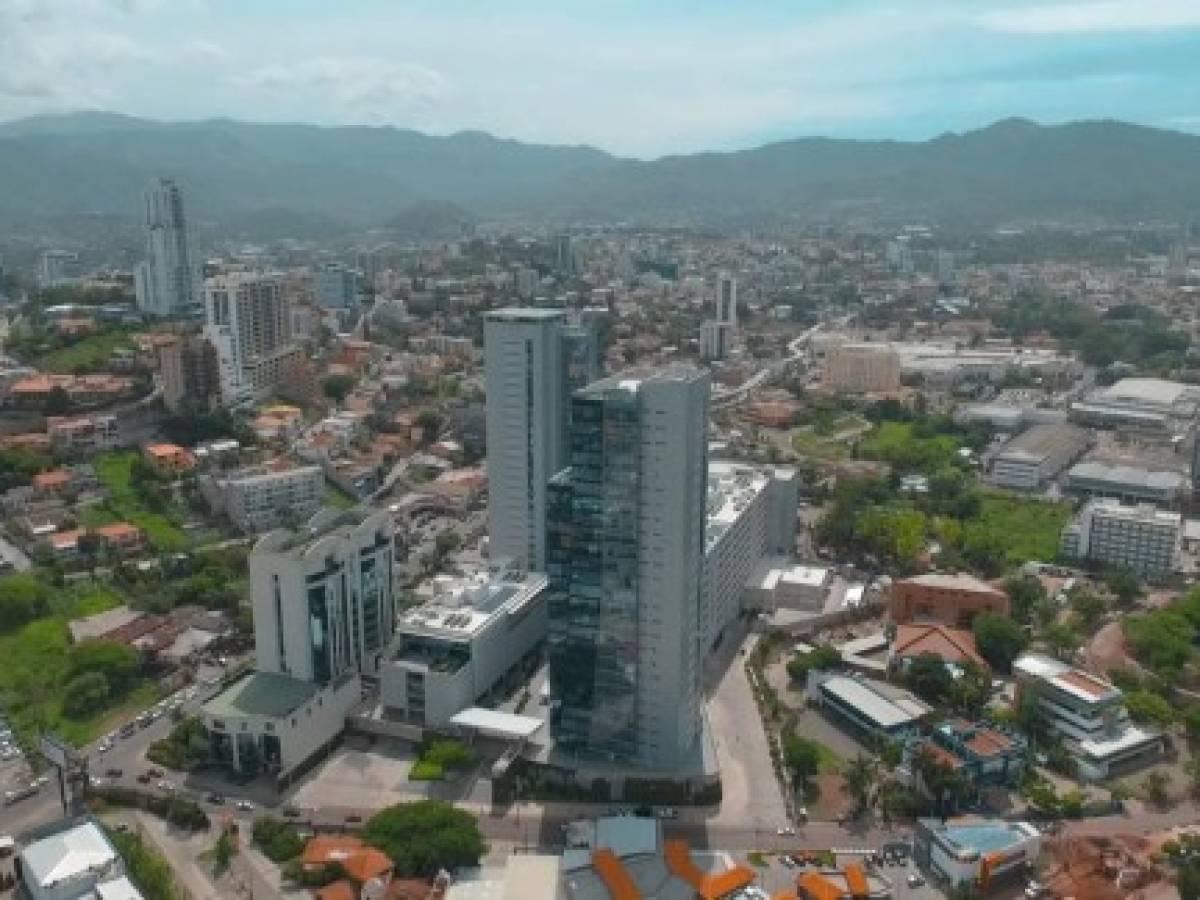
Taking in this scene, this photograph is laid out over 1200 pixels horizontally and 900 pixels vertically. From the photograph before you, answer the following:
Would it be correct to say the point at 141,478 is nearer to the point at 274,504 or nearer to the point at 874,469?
the point at 274,504

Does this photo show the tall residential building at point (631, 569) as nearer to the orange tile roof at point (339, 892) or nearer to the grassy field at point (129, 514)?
the orange tile roof at point (339, 892)

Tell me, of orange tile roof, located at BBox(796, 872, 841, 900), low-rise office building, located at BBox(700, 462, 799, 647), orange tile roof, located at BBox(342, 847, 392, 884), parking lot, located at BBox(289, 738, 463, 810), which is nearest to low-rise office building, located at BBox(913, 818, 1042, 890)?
orange tile roof, located at BBox(796, 872, 841, 900)

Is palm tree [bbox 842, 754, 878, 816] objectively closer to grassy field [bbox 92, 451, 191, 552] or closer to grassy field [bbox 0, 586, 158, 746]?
grassy field [bbox 0, 586, 158, 746]

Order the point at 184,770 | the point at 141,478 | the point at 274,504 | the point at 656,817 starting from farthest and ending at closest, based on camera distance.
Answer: the point at 141,478 → the point at 274,504 → the point at 184,770 → the point at 656,817

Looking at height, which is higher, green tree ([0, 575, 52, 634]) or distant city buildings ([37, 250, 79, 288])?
distant city buildings ([37, 250, 79, 288])

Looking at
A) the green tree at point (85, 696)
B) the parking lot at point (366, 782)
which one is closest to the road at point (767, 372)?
the parking lot at point (366, 782)

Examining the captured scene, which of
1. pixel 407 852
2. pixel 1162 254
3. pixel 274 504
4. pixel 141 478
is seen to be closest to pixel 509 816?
pixel 407 852

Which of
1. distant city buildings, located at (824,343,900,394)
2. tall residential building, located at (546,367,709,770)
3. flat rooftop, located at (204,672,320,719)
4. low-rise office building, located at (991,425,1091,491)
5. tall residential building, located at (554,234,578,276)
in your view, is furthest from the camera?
tall residential building, located at (554,234,578,276)
